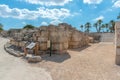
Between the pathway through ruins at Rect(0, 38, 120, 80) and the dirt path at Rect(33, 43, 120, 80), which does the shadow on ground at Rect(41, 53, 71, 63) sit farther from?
the pathway through ruins at Rect(0, 38, 120, 80)

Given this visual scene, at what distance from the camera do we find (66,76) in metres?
6.25

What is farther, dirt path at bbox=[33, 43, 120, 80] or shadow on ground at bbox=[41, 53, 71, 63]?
shadow on ground at bbox=[41, 53, 71, 63]

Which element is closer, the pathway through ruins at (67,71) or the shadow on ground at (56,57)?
the pathway through ruins at (67,71)

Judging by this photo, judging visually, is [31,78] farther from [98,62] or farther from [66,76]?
[98,62]

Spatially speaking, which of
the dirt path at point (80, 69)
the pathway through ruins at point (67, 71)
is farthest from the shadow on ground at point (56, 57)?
the pathway through ruins at point (67, 71)

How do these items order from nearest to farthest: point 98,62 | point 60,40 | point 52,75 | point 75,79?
point 75,79 < point 52,75 < point 98,62 < point 60,40

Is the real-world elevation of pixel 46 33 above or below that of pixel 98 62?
above

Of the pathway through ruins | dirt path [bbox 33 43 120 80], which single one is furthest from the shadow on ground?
the pathway through ruins

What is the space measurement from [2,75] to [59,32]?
16.9ft

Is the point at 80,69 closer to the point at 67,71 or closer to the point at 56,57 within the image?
the point at 67,71

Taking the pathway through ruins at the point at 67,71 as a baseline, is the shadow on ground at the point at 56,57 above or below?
above

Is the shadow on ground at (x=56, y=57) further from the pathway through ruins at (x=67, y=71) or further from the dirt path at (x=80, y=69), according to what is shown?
the pathway through ruins at (x=67, y=71)

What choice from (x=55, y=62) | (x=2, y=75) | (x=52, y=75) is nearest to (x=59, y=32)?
(x=55, y=62)

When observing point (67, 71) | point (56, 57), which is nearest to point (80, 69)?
point (67, 71)
